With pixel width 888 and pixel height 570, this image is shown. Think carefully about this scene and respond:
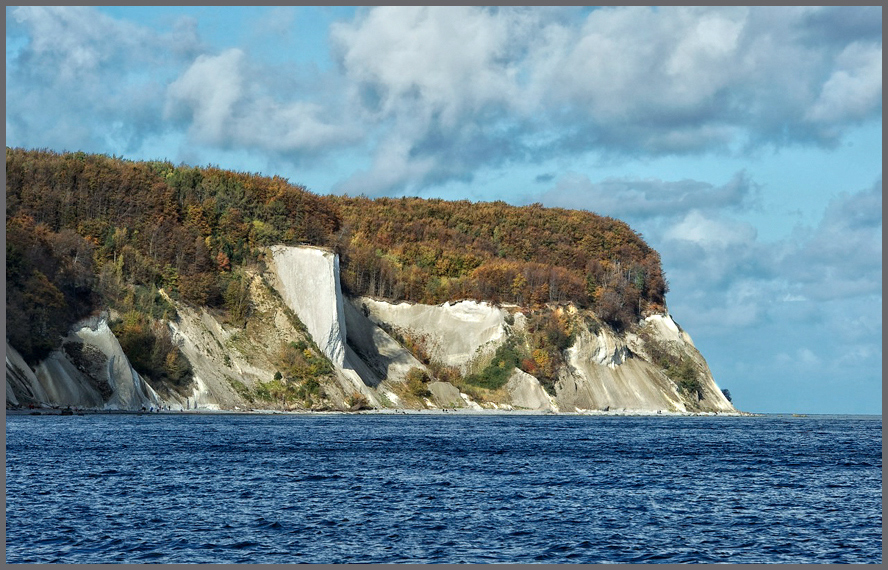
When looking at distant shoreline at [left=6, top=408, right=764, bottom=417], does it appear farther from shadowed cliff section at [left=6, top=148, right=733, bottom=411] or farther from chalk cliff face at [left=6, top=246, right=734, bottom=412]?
shadowed cliff section at [left=6, top=148, right=733, bottom=411]

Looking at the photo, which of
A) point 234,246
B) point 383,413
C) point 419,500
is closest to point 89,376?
point 234,246

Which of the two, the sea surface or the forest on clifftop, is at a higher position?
the forest on clifftop

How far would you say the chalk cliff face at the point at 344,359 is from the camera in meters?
85.6

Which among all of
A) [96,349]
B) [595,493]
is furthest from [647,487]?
[96,349]

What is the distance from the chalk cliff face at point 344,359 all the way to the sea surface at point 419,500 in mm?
18265

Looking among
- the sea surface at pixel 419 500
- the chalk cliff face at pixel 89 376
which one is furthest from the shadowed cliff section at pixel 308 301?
the sea surface at pixel 419 500

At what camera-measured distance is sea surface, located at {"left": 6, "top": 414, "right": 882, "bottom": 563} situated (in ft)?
92.0

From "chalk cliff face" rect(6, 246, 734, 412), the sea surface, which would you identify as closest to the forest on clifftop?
"chalk cliff face" rect(6, 246, 734, 412)

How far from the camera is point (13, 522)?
30562mm

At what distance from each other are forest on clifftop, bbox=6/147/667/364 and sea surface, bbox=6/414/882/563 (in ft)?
85.7

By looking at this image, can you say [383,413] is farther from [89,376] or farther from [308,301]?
[89,376]

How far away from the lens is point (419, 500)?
37.5 metres

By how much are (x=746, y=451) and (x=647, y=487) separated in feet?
79.6

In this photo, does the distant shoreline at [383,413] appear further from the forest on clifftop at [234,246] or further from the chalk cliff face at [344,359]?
the forest on clifftop at [234,246]
